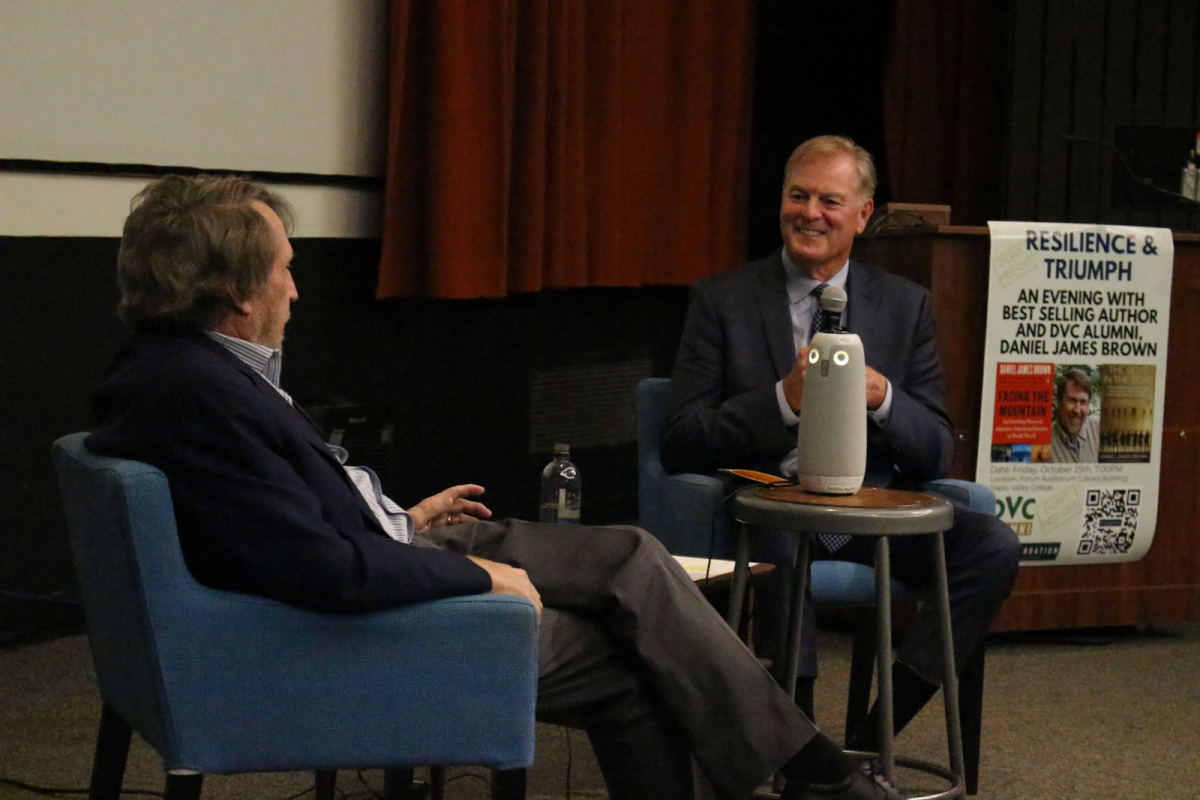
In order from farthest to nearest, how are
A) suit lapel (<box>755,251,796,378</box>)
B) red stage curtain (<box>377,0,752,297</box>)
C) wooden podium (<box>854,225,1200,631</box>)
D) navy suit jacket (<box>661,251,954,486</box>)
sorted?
red stage curtain (<box>377,0,752,297</box>) → wooden podium (<box>854,225,1200,631</box>) → suit lapel (<box>755,251,796,378</box>) → navy suit jacket (<box>661,251,954,486</box>)

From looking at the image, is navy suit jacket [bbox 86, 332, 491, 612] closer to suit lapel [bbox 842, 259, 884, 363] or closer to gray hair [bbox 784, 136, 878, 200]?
suit lapel [bbox 842, 259, 884, 363]

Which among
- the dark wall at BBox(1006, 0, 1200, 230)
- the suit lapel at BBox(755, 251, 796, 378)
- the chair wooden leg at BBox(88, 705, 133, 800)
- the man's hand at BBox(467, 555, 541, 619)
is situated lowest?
the chair wooden leg at BBox(88, 705, 133, 800)

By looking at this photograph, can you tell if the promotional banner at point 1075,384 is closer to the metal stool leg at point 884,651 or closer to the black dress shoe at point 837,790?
the metal stool leg at point 884,651

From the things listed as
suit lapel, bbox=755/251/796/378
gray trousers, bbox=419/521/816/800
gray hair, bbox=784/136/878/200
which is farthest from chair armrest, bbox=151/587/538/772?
gray hair, bbox=784/136/878/200

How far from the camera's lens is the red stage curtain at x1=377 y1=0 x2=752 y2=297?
4266 millimetres

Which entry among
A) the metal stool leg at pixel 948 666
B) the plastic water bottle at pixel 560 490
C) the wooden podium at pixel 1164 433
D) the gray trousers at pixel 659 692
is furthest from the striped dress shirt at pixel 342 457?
the plastic water bottle at pixel 560 490

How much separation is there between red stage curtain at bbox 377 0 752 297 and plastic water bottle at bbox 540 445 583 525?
2.12ft

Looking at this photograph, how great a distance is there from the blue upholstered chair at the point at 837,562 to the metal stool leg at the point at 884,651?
409mm

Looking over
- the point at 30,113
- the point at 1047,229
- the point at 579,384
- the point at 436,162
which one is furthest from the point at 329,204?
the point at 1047,229

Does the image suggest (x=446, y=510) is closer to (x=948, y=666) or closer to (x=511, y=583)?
(x=511, y=583)

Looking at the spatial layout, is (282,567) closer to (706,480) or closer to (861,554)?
(706,480)

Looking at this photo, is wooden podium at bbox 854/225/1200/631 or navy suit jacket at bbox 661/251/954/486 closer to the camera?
navy suit jacket at bbox 661/251/954/486

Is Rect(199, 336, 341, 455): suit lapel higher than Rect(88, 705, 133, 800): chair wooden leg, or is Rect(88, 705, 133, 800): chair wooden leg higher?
Rect(199, 336, 341, 455): suit lapel

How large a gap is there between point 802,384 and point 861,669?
2.00 feet
